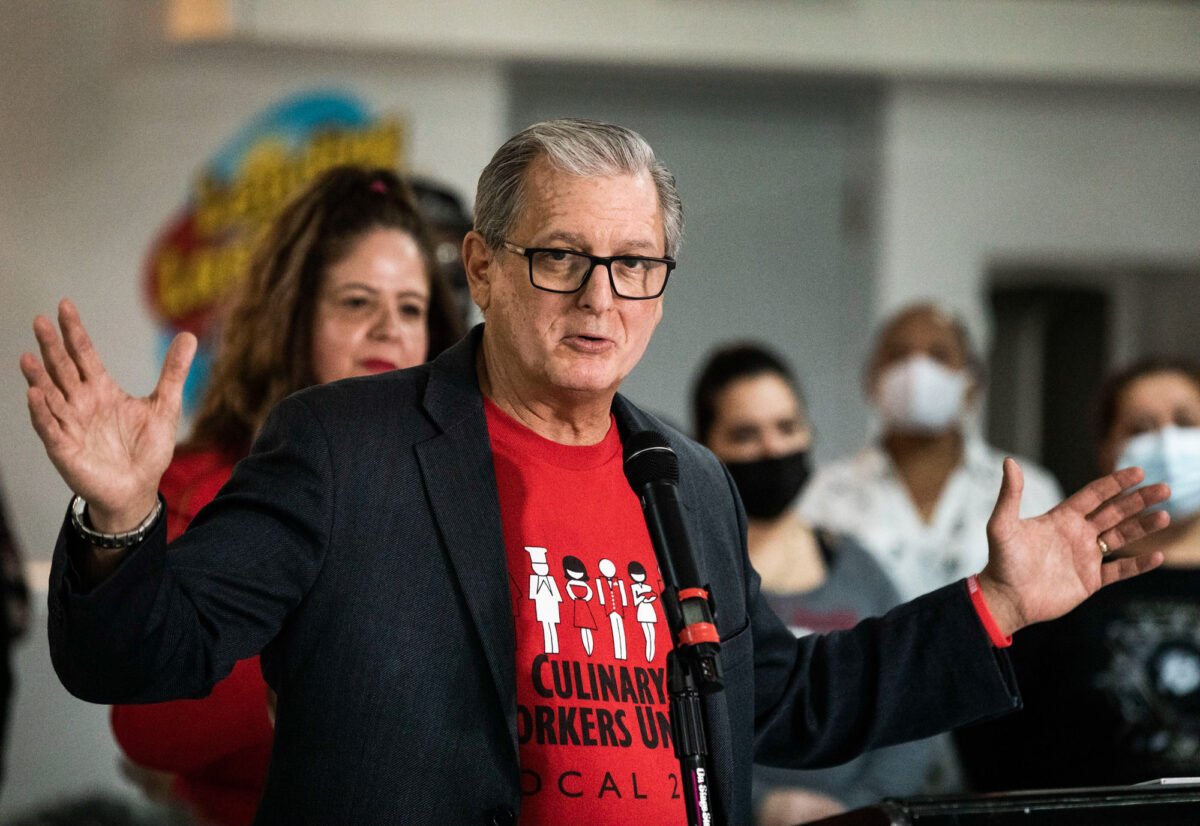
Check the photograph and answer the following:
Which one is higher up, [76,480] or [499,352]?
[499,352]

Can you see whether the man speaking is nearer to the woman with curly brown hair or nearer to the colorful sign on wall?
the woman with curly brown hair

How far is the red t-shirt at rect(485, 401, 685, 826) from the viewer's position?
1.48 meters

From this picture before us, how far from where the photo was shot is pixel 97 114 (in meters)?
5.41

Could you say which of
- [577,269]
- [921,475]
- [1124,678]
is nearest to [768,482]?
[1124,678]

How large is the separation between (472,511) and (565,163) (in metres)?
0.43

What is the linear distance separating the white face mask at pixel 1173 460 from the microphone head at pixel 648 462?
6.57 ft

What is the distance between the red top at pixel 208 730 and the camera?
1.82m

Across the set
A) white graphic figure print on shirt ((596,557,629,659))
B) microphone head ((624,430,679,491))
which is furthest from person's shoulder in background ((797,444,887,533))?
microphone head ((624,430,679,491))

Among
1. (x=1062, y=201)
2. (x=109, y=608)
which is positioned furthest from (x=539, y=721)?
(x=1062, y=201)

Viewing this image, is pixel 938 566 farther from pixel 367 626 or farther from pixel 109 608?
pixel 109 608

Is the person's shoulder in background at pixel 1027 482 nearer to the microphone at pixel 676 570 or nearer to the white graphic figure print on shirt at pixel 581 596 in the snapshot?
the white graphic figure print on shirt at pixel 581 596

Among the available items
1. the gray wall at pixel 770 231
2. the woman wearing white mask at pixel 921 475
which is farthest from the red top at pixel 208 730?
the gray wall at pixel 770 231

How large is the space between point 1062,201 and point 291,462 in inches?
208

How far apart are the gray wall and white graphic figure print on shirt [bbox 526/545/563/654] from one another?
14.5 feet
